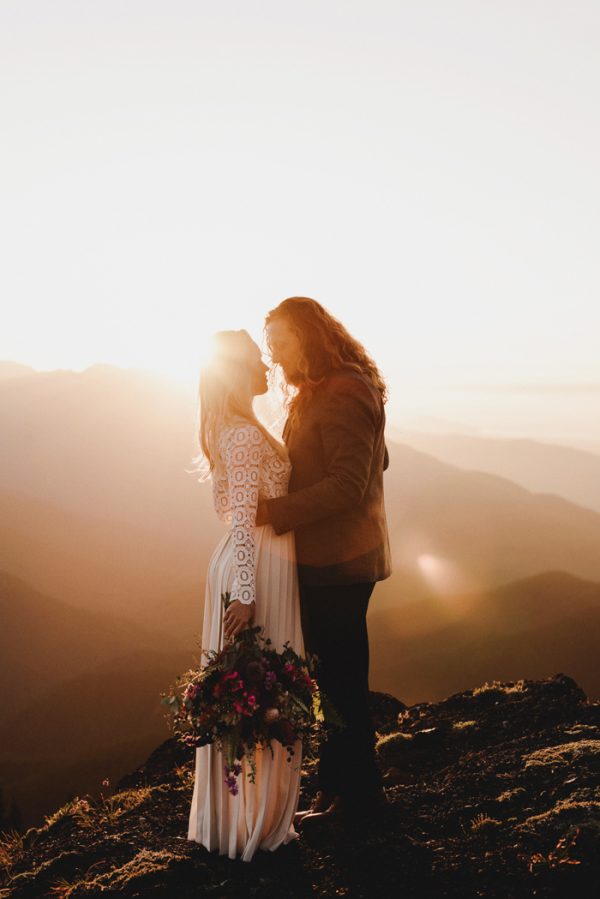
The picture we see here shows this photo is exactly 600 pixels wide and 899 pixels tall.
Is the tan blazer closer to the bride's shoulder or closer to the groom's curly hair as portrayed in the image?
the groom's curly hair

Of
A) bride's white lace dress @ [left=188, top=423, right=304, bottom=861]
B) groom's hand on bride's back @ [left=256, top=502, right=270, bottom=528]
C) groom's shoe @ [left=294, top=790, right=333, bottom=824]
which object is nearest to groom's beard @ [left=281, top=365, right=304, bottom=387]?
bride's white lace dress @ [left=188, top=423, right=304, bottom=861]

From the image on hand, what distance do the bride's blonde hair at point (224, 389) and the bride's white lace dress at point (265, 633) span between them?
78 millimetres

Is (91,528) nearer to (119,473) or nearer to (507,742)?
(119,473)

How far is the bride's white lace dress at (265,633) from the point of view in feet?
12.8

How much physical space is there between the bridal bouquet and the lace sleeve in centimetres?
25

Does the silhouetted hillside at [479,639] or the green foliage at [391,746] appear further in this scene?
the silhouetted hillside at [479,639]

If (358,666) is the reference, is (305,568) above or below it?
above

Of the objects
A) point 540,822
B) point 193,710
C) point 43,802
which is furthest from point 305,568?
point 43,802

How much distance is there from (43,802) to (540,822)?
3441 cm

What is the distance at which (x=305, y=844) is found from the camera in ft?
13.4

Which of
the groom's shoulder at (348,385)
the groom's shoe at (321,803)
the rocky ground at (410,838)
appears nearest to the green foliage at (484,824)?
the rocky ground at (410,838)

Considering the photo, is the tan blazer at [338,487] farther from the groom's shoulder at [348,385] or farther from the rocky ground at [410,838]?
the rocky ground at [410,838]

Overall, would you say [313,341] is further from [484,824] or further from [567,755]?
[567,755]

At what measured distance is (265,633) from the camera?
13.0 ft
